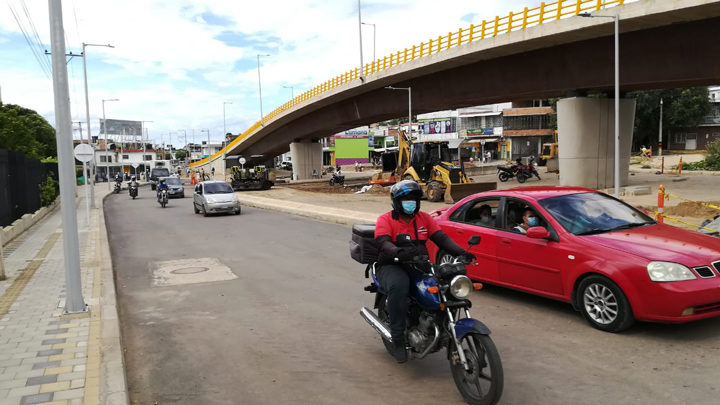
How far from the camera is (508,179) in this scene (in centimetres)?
3831

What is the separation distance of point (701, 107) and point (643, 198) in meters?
47.2

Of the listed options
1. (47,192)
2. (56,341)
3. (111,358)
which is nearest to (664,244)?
(111,358)

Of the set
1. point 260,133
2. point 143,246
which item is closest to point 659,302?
point 143,246

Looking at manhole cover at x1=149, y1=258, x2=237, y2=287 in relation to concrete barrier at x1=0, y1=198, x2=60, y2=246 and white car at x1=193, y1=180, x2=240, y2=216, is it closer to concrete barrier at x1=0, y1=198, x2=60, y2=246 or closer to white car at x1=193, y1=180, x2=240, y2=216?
concrete barrier at x1=0, y1=198, x2=60, y2=246

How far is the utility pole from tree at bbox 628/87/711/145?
62.2 metres

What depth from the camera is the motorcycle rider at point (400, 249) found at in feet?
14.5

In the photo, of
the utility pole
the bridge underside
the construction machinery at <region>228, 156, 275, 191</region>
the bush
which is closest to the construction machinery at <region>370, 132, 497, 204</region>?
the bridge underside

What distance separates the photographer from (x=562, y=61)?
24109mm

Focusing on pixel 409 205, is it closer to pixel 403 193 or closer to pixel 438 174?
pixel 403 193

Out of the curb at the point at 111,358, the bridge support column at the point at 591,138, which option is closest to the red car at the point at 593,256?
the curb at the point at 111,358

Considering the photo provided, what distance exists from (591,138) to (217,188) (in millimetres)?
17438

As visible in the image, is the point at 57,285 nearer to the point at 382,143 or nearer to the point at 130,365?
the point at 130,365

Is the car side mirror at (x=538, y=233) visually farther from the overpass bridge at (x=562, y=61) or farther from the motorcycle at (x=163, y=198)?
the motorcycle at (x=163, y=198)

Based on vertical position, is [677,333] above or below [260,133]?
below
